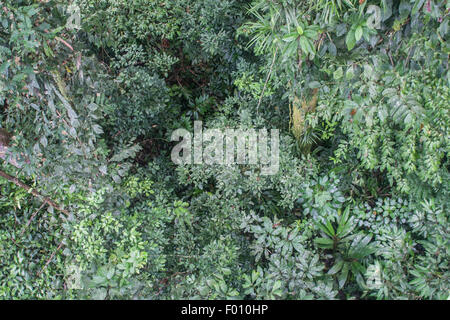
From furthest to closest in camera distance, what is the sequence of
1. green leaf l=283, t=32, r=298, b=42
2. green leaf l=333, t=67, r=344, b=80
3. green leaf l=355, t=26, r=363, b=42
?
green leaf l=333, t=67, r=344, b=80 < green leaf l=283, t=32, r=298, b=42 < green leaf l=355, t=26, r=363, b=42

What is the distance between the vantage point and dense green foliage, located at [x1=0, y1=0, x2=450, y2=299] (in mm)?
1403

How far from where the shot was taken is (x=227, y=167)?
2.02m

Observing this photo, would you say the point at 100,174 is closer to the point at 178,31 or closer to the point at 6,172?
the point at 6,172

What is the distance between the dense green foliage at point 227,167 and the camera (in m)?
1.40

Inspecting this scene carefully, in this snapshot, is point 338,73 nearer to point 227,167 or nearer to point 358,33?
point 358,33

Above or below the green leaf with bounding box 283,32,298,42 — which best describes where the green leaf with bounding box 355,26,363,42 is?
below

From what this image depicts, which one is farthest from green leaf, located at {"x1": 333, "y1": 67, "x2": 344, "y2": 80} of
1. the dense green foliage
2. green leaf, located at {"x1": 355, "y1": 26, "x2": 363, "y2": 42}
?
green leaf, located at {"x1": 355, "y1": 26, "x2": 363, "y2": 42}

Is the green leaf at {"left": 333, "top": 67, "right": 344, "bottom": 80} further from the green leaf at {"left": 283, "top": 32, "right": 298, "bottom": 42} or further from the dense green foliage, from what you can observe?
the green leaf at {"left": 283, "top": 32, "right": 298, "bottom": 42}

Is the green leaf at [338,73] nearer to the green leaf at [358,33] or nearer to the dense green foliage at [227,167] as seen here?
the dense green foliage at [227,167]

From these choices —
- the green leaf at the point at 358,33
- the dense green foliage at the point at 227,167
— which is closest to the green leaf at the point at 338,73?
the dense green foliage at the point at 227,167

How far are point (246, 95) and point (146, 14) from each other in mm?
915

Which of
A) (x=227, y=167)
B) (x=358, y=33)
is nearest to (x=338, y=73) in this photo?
(x=358, y=33)

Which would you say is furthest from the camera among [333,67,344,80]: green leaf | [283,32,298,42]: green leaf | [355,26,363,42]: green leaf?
[333,67,344,80]: green leaf

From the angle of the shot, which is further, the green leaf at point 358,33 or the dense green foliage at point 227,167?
the dense green foliage at point 227,167
